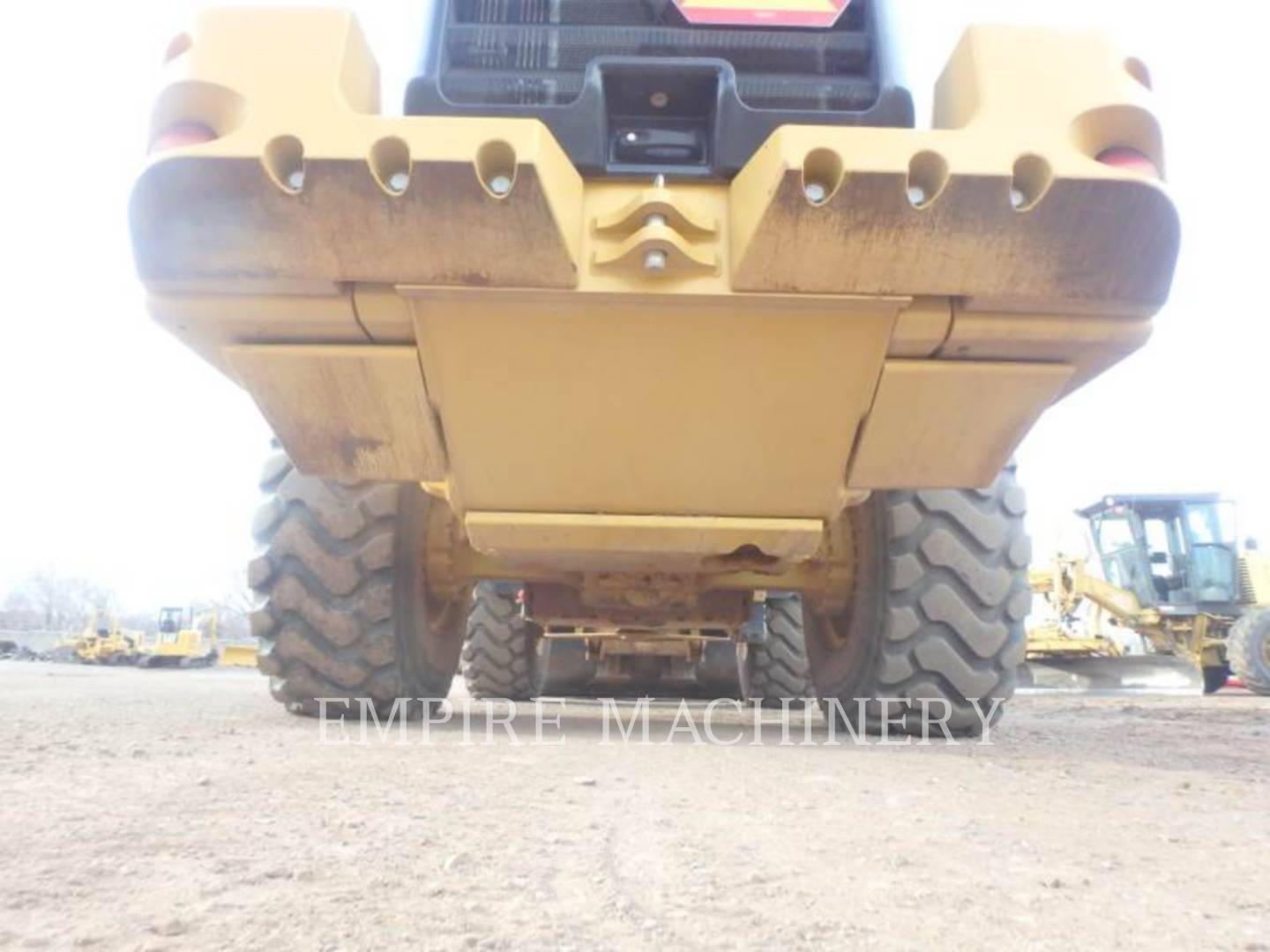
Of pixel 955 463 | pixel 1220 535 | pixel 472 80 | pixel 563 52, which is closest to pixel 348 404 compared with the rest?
pixel 472 80

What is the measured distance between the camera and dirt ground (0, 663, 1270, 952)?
3.24 feet

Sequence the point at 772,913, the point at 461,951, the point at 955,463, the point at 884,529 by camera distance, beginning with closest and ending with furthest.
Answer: the point at 461,951 < the point at 772,913 < the point at 955,463 < the point at 884,529

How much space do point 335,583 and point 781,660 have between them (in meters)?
3.61

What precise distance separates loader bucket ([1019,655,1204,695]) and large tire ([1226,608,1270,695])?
1296mm

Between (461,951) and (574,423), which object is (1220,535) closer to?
(574,423)

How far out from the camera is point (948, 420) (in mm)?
2150

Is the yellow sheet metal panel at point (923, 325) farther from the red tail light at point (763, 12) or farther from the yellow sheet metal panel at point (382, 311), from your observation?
the yellow sheet metal panel at point (382, 311)

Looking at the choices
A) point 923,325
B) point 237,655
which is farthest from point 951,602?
point 237,655

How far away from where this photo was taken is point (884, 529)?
2992 millimetres

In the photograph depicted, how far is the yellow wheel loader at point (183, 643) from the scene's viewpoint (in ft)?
74.8

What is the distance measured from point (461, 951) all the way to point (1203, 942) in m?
0.73

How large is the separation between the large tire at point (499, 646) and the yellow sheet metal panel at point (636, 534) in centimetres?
335

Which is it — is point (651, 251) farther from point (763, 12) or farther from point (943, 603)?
point (943, 603)

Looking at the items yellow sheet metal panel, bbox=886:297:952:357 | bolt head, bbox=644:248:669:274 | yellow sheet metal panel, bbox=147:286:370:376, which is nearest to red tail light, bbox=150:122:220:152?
yellow sheet metal panel, bbox=147:286:370:376
